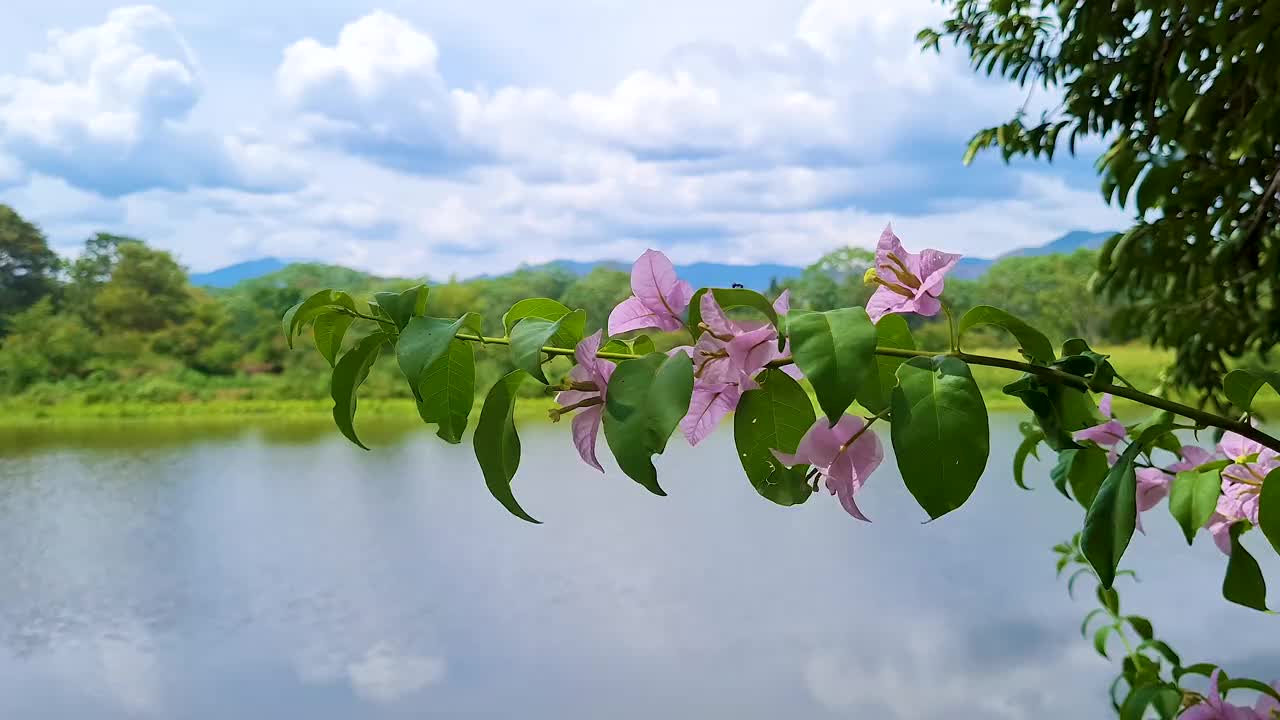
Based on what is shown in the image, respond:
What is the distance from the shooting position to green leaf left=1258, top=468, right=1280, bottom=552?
0.30 meters

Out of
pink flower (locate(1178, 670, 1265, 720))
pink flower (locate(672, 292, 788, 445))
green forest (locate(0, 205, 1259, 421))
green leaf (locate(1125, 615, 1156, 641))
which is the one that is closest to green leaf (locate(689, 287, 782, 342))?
pink flower (locate(672, 292, 788, 445))

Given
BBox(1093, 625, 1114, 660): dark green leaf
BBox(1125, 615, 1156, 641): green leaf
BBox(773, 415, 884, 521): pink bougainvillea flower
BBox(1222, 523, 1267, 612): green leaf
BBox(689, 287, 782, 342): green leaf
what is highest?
BBox(689, 287, 782, 342): green leaf

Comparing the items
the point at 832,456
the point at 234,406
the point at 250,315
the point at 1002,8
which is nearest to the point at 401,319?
the point at 832,456

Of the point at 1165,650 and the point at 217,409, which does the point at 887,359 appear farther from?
the point at 217,409

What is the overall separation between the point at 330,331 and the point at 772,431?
6.0 inches

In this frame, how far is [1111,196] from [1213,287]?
34cm

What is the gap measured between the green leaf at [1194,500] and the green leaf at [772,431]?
0.63 feet

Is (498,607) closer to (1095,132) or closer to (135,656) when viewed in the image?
(135,656)

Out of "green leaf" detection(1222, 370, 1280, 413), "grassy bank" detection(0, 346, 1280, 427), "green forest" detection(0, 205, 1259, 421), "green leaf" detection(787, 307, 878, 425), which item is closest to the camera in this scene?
"green leaf" detection(787, 307, 878, 425)

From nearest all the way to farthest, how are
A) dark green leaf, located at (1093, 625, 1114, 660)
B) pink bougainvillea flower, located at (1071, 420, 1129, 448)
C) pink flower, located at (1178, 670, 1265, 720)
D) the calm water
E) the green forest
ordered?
pink bougainvillea flower, located at (1071, 420, 1129, 448) → pink flower, located at (1178, 670, 1265, 720) → dark green leaf, located at (1093, 625, 1114, 660) → the calm water → the green forest

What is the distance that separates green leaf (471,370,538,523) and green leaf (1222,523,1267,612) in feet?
0.93

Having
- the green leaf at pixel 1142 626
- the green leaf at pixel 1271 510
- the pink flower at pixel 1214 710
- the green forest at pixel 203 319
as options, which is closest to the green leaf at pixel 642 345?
the green leaf at pixel 1271 510

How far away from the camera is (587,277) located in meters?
5.71

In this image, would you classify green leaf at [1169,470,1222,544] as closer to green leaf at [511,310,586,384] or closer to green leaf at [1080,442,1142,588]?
green leaf at [1080,442,1142,588]
